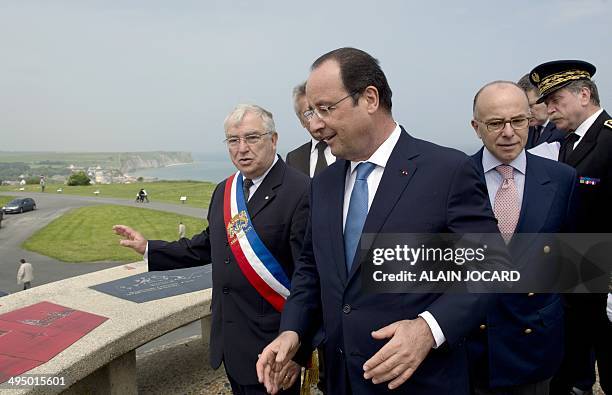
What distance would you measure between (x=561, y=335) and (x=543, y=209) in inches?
30.1

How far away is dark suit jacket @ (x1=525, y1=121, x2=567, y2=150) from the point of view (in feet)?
14.1

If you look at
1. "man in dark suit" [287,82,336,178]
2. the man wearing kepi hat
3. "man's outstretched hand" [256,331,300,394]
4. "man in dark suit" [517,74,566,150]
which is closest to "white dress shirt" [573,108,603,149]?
the man wearing kepi hat

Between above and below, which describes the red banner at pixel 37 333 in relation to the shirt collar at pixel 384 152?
below

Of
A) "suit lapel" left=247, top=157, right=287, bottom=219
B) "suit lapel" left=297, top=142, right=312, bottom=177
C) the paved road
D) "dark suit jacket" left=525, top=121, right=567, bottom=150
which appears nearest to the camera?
"suit lapel" left=247, top=157, right=287, bottom=219

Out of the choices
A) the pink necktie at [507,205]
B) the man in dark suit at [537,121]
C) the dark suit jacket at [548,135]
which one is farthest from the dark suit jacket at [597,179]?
the pink necktie at [507,205]

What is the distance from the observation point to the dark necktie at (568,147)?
353cm

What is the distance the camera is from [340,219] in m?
1.98

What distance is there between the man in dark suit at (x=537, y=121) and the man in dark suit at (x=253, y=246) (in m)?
2.76

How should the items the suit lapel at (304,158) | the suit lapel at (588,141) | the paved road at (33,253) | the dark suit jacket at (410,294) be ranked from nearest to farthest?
the dark suit jacket at (410,294)
the suit lapel at (588,141)
the suit lapel at (304,158)
the paved road at (33,253)

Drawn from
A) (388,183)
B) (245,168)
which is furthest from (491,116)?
(245,168)

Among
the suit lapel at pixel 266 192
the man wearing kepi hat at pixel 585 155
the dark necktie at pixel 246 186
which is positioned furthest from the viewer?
the man wearing kepi hat at pixel 585 155

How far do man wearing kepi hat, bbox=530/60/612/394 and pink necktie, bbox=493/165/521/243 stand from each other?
1.01 m

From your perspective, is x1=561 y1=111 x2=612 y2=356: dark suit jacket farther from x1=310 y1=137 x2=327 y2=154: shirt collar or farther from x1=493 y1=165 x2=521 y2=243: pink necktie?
x1=310 y1=137 x2=327 y2=154: shirt collar

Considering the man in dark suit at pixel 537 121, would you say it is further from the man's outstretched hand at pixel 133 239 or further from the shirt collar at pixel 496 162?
the man's outstretched hand at pixel 133 239
